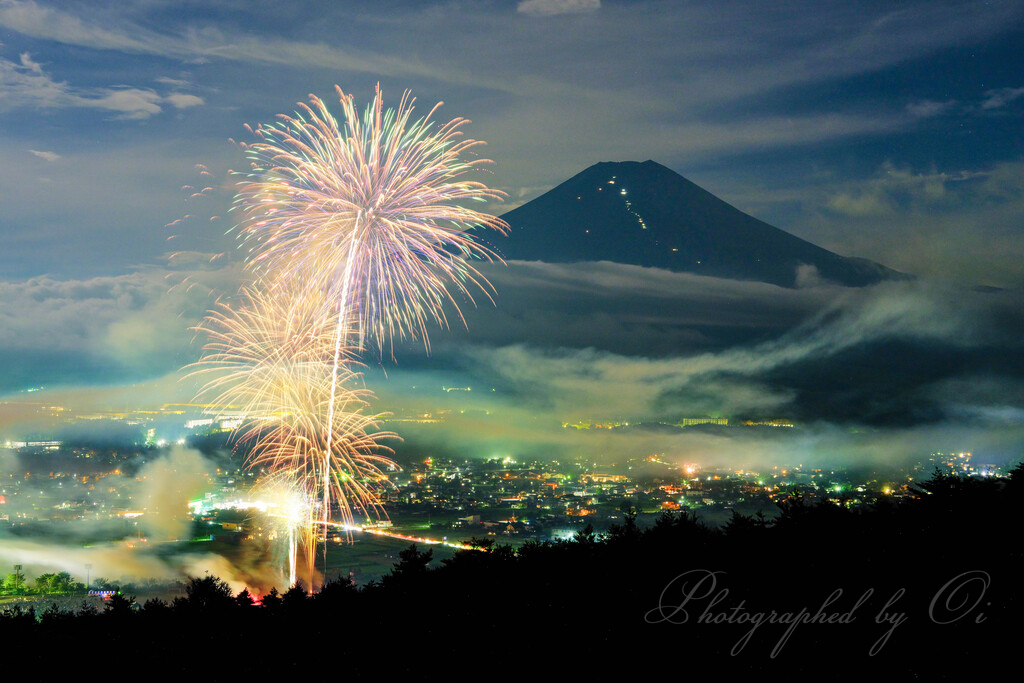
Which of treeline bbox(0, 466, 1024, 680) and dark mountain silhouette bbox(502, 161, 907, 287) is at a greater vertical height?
dark mountain silhouette bbox(502, 161, 907, 287)

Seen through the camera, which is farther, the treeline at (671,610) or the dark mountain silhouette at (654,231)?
the dark mountain silhouette at (654,231)

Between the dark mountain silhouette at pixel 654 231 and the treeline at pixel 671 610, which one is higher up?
the dark mountain silhouette at pixel 654 231

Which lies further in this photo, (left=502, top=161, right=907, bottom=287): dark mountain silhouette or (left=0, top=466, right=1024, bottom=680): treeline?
(left=502, top=161, right=907, bottom=287): dark mountain silhouette

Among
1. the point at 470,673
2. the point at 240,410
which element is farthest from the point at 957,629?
the point at 240,410

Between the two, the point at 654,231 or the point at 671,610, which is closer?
the point at 671,610
